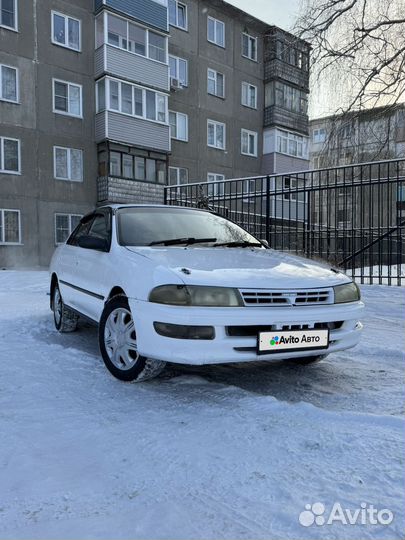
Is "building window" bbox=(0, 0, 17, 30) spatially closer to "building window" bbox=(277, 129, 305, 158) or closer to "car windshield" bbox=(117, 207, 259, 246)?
"building window" bbox=(277, 129, 305, 158)

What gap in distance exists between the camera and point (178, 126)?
24.0 m

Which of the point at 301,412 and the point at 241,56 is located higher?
the point at 241,56

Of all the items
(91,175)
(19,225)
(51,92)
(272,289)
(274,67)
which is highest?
(274,67)

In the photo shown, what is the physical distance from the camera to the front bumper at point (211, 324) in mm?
3217

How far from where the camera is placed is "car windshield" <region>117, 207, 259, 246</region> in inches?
173

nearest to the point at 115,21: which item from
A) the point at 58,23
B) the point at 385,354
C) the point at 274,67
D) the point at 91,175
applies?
the point at 58,23

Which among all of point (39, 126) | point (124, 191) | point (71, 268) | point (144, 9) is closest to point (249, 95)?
point (144, 9)

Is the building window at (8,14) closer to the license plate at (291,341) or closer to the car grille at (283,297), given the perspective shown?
the car grille at (283,297)

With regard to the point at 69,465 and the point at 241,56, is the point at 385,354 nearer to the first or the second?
the point at 69,465

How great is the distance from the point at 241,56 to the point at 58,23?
1110 cm

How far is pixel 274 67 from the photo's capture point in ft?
90.1

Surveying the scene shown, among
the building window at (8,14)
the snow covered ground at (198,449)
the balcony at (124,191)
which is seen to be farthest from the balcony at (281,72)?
the snow covered ground at (198,449)

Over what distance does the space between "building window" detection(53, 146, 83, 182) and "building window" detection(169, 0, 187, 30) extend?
29.5 feet

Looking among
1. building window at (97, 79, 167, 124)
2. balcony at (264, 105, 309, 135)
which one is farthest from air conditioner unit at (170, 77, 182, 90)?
balcony at (264, 105, 309, 135)
